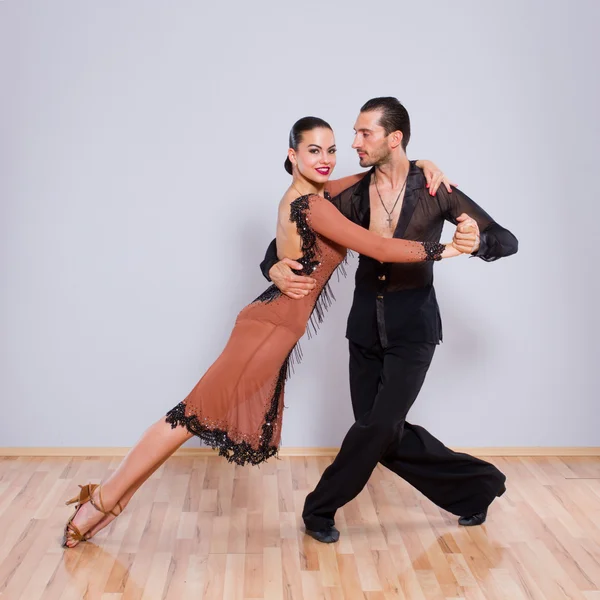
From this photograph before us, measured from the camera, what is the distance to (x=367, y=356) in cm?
373

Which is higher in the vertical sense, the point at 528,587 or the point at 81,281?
the point at 81,281

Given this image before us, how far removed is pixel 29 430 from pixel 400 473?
1.94 meters

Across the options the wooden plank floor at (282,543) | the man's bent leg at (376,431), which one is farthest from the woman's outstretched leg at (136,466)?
the man's bent leg at (376,431)

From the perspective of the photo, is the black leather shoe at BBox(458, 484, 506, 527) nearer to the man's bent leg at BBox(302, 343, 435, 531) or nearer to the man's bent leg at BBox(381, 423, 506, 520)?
the man's bent leg at BBox(381, 423, 506, 520)

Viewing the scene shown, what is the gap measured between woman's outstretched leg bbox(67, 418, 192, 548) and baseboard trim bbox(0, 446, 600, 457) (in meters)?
1.13

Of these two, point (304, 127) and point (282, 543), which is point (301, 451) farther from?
point (304, 127)

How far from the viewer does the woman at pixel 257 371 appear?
3.45m

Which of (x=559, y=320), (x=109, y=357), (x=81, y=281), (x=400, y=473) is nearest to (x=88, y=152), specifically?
(x=81, y=281)

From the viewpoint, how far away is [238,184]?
452 cm

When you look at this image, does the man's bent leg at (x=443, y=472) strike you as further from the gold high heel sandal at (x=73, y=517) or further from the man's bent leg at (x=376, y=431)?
the gold high heel sandal at (x=73, y=517)

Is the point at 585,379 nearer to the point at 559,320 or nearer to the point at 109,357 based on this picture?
the point at 559,320

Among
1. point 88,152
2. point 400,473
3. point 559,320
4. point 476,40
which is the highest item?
point 476,40

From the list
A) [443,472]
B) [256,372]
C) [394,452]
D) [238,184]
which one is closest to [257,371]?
[256,372]

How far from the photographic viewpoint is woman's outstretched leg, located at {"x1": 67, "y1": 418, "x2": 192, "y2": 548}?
11.4 ft
